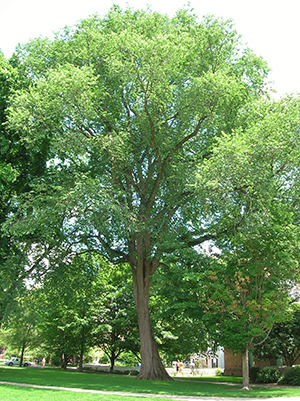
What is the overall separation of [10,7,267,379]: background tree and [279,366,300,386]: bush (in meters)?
7.58

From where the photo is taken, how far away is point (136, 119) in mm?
19234

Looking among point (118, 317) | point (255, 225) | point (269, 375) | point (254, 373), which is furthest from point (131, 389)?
point (118, 317)

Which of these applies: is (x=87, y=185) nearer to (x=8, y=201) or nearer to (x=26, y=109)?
(x=26, y=109)

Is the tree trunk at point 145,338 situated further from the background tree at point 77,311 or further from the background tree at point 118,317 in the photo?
the background tree at point 118,317

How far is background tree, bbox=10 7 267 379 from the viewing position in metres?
17.0

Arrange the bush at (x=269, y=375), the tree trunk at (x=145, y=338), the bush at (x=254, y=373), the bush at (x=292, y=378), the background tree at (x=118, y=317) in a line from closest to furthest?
the tree trunk at (x=145, y=338)
the bush at (x=292, y=378)
the bush at (x=269, y=375)
the bush at (x=254, y=373)
the background tree at (x=118, y=317)

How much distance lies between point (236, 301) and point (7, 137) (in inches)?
555

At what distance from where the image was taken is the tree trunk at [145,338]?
19.7 m

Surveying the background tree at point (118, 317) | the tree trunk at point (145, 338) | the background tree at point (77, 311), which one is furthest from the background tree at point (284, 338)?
the background tree at point (77, 311)

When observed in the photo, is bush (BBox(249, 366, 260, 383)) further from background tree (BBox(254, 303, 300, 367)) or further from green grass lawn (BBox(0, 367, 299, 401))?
green grass lawn (BBox(0, 367, 299, 401))

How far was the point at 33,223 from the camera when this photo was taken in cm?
1691

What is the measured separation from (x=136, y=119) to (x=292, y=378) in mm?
16372

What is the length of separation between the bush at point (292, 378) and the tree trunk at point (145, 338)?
265 inches

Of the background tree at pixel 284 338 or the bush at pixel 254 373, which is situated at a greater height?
the background tree at pixel 284 338
